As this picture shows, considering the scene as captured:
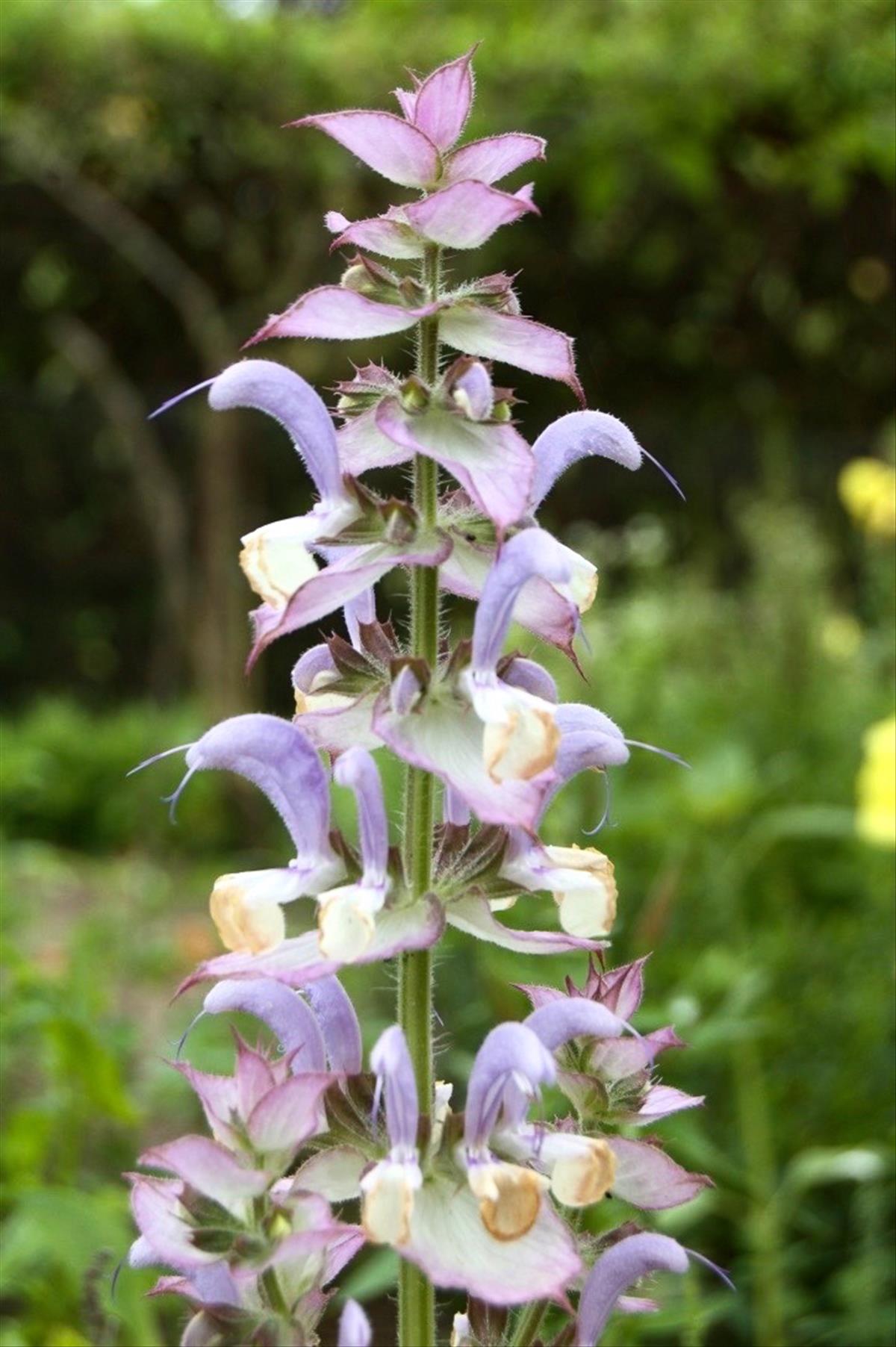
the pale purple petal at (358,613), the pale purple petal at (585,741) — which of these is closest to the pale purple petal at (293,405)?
the pale purple petal at (358,613)

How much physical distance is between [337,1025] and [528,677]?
0.25 m

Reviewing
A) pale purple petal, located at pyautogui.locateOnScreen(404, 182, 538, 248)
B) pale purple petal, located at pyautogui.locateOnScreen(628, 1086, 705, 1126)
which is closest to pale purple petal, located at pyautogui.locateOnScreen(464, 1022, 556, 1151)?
pale purple petal, located at pyautogui.locateOnScreen(628, 1086, 705, 1126)

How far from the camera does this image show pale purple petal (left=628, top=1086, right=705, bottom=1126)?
3.23 ft

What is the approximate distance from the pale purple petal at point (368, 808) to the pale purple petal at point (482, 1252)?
0.19 metres

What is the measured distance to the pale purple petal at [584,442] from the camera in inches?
41.0

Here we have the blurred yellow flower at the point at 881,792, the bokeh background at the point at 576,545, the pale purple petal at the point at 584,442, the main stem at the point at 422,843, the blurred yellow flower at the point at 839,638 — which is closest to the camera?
the main stem at the point at 422,843

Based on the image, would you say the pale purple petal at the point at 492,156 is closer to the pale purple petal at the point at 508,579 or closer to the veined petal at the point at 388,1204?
the pale purple petal at the point at 508,579

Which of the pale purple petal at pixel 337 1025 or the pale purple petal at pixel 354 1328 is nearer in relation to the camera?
the pale purple petal at pixel 354 1328

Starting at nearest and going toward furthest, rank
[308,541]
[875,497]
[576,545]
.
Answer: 1. [308,541]
2. [875,497]
3. [576,545]

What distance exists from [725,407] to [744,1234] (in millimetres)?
6297

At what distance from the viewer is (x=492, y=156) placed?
0.92 meters

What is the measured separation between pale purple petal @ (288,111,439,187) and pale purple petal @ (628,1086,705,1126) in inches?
22.9

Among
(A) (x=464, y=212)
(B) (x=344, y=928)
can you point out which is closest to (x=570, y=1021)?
(B) (x=344, y=928)

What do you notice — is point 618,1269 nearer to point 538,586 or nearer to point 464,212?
point 538,586
